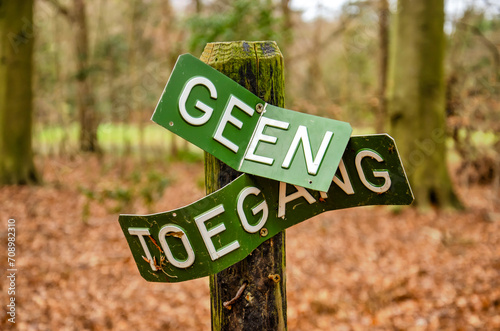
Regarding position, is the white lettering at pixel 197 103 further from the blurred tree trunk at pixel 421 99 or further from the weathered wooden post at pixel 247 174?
the blurred tree trunk at pixel 421 99

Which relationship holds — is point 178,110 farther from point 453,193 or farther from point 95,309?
point 453,193

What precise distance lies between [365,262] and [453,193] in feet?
8.87

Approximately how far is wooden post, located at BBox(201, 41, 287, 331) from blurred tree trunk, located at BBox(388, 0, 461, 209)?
5550mm

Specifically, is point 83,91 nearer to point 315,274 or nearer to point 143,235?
point 315,274

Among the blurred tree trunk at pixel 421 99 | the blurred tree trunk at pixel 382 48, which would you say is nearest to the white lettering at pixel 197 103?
the blurred tree trunk at pixel 421 99

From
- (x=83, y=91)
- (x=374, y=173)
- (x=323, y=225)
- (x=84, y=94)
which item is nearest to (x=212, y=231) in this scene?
(x=374, y=173)

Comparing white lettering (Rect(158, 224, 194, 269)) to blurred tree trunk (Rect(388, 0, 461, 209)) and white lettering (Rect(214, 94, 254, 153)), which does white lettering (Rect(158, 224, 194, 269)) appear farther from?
blurred tree trunk (Rect(388, 0, 461, 209))

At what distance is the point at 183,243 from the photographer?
112cm

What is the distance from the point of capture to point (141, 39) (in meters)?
14.9

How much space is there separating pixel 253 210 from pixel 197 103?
346 mm

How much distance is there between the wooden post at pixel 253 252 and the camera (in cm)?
118

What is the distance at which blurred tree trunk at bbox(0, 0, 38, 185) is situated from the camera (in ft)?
23.2

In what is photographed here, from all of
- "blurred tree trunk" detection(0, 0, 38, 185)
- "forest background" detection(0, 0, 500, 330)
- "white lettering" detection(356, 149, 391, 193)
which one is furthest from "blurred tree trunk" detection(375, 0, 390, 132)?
"white lettering" detection(356, 149, 391, 193)

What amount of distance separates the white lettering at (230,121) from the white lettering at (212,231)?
0.58 feet
